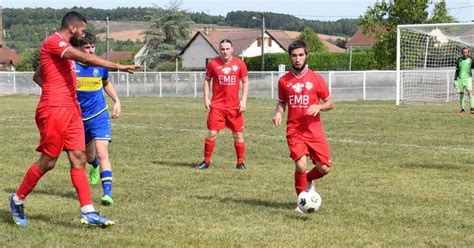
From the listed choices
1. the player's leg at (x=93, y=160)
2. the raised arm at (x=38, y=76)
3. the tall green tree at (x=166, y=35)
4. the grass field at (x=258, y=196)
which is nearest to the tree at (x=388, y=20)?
the grass field at (x=258, y=196)

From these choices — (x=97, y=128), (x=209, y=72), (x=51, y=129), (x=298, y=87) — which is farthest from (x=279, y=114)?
(x=209, y=72)

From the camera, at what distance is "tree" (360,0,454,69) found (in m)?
45.6

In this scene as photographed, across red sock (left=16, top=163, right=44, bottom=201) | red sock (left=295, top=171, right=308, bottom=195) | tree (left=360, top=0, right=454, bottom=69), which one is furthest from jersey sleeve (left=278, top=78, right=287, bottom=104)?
tree (left=360, top=0, right=454, bottom=69)

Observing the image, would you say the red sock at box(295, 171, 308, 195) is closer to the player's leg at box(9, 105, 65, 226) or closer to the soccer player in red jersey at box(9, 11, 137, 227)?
the soccer player in red jersey at box(9, 11, 137, 227)

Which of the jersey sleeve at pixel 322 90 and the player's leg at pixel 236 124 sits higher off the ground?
the jersey sleeve at pixel 322 90

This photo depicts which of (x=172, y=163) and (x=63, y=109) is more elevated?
(x=63, y=109)

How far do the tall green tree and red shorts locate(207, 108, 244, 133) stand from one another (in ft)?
277

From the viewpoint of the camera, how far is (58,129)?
22.8ft

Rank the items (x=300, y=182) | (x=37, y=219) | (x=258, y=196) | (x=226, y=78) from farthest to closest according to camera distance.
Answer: (x=226, y=78), (x=258, y=196), (x=300, y=182), (x=37, y=219)

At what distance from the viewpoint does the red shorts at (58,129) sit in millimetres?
6945

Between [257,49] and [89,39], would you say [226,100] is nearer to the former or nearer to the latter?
[89,39]

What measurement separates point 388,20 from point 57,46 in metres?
41.4

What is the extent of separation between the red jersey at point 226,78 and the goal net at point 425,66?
19.8 metres

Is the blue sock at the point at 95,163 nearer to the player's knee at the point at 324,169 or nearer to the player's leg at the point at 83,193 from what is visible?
the player's leg at the point at 83,193
